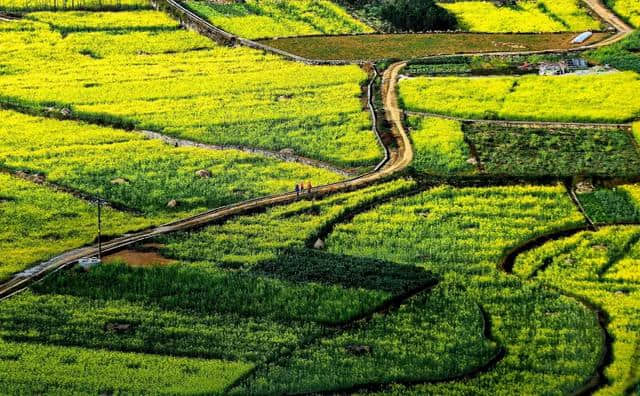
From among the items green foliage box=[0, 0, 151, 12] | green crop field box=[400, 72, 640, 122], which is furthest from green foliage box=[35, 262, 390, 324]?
green foliage box=[0, 0, 151, 12]

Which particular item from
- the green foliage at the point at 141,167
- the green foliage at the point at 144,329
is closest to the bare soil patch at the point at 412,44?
the green foliage at the point at 141,167

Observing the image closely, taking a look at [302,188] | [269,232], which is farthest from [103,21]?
[269,232]

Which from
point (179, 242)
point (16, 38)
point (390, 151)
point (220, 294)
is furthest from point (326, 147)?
point (16, 38)

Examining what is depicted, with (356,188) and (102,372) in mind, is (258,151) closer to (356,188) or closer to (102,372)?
(356,188)

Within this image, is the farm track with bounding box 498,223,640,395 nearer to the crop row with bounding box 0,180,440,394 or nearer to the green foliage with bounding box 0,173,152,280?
the crop row with bounding box 0,180,440,394

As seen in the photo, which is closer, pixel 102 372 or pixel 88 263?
pixel 102 372

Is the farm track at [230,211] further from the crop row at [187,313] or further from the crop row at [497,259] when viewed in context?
the crop row at [497,259]

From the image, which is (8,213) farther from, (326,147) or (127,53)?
(127,53)
